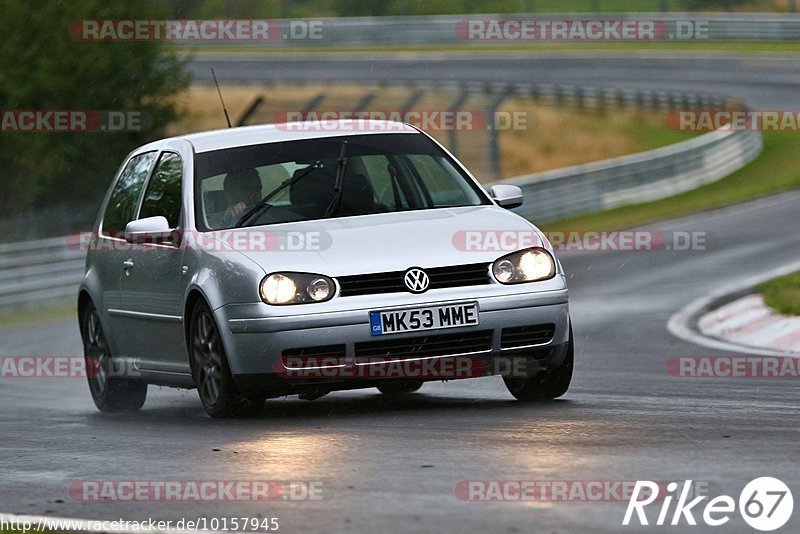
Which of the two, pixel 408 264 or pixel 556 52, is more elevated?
pixel 408 264

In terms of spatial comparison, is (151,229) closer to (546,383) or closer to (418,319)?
(418,319)

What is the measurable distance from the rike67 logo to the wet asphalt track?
0.19 feet

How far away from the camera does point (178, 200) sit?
31.9 ft

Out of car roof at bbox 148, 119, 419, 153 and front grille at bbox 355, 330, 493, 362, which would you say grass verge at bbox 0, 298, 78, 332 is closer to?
car roof at bbox 148, 119, 419, 153

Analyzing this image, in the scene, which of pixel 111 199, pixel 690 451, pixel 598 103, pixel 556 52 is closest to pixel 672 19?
pixel 556 52

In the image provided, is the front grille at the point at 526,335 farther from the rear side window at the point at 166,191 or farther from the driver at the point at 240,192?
the rear side window at the point at 166,191

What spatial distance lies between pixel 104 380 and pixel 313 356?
111 inches

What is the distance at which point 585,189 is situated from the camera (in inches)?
1118

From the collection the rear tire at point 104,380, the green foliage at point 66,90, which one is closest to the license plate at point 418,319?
the rear tire at point 104,380

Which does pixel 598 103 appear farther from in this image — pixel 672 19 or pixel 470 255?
pixel 470 255

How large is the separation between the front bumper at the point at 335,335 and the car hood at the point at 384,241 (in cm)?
20

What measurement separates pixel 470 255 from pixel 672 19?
159 ft

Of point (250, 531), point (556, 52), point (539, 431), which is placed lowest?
point (556, 52)

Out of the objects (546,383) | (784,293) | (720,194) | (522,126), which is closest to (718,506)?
(546,383)
